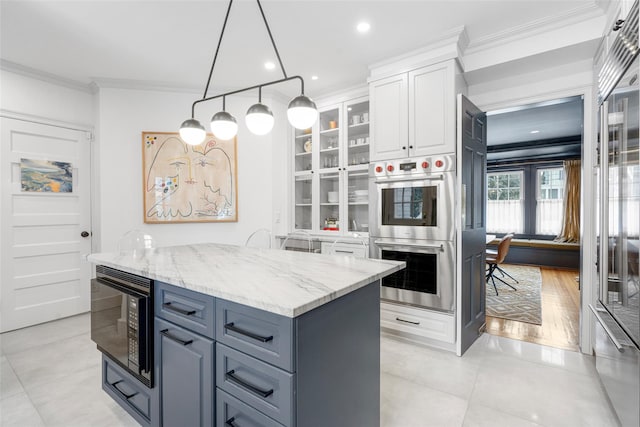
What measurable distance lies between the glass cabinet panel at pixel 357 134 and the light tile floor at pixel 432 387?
2.11m

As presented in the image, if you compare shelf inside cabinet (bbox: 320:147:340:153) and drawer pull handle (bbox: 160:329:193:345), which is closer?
drawer pull handle (bbox: 160:329:193:345)

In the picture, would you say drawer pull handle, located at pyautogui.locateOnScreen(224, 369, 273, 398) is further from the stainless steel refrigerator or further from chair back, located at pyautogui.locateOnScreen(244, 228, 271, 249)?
chair back, located at pyautogui.locateOnScreen(244, 228, 271, 249)

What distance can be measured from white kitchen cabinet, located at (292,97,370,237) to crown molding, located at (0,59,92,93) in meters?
2.63

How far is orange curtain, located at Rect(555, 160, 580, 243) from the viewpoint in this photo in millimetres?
6430

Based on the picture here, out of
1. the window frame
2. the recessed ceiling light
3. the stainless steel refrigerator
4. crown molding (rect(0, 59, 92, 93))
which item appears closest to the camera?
the stainless steel refrigerator

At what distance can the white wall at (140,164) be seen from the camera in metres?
3.64

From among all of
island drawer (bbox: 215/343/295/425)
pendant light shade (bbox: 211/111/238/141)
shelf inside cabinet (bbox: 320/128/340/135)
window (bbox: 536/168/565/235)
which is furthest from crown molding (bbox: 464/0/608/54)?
window (bbox: 536/168/565/235)

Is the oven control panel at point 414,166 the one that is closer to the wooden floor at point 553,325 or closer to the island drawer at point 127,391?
the wooden floor at point 553,325

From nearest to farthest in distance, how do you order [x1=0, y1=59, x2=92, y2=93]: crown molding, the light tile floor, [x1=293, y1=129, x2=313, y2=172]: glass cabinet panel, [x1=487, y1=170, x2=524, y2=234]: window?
the light tile floor → [x1=0, y1=59, x2=92, y2=93]: crown molding → [x1=293, y1=129, x2=313, y2=172]: glass cabinet panel → [x1=487, y1=170, x2=524, y2=234]: window

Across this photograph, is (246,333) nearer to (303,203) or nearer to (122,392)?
(122,392)

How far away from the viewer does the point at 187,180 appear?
3867mm

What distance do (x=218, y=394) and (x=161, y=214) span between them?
9.92 ft

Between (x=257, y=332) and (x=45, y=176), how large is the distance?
3.76 meters

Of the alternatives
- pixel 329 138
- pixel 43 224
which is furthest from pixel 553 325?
pixel 43 224
